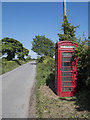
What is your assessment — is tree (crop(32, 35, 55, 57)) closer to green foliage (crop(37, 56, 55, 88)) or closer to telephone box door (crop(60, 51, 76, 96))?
green foliage (crop(37, 56, 55, 88))

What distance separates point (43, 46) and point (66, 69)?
28782 mm

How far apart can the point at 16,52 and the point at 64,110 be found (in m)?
31.2

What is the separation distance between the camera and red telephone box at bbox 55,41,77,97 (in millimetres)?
5809

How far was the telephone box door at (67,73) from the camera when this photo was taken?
19.1ft

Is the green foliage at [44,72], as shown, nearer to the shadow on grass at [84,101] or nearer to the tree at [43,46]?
the shadow on grass at [84,101]

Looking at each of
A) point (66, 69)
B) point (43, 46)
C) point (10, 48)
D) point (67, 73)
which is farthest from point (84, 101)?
point (43, 46)

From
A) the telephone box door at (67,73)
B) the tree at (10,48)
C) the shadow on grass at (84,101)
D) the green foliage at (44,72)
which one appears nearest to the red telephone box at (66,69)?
the telephone box door at (67,73)

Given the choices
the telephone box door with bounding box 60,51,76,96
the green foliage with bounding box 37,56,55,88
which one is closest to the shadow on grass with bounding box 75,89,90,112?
the telephone box door with bounding box 60,51,76,96

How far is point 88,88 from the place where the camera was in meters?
5.68

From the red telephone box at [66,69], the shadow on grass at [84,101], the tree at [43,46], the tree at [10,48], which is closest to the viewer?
the shadow on grass at [84,101]

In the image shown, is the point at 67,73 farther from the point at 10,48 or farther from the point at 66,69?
the point at 10,48

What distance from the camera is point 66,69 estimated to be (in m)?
5.84

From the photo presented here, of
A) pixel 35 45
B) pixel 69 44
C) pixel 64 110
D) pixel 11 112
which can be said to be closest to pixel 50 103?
pixel 64 110

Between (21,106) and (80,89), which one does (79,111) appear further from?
(21,106)
